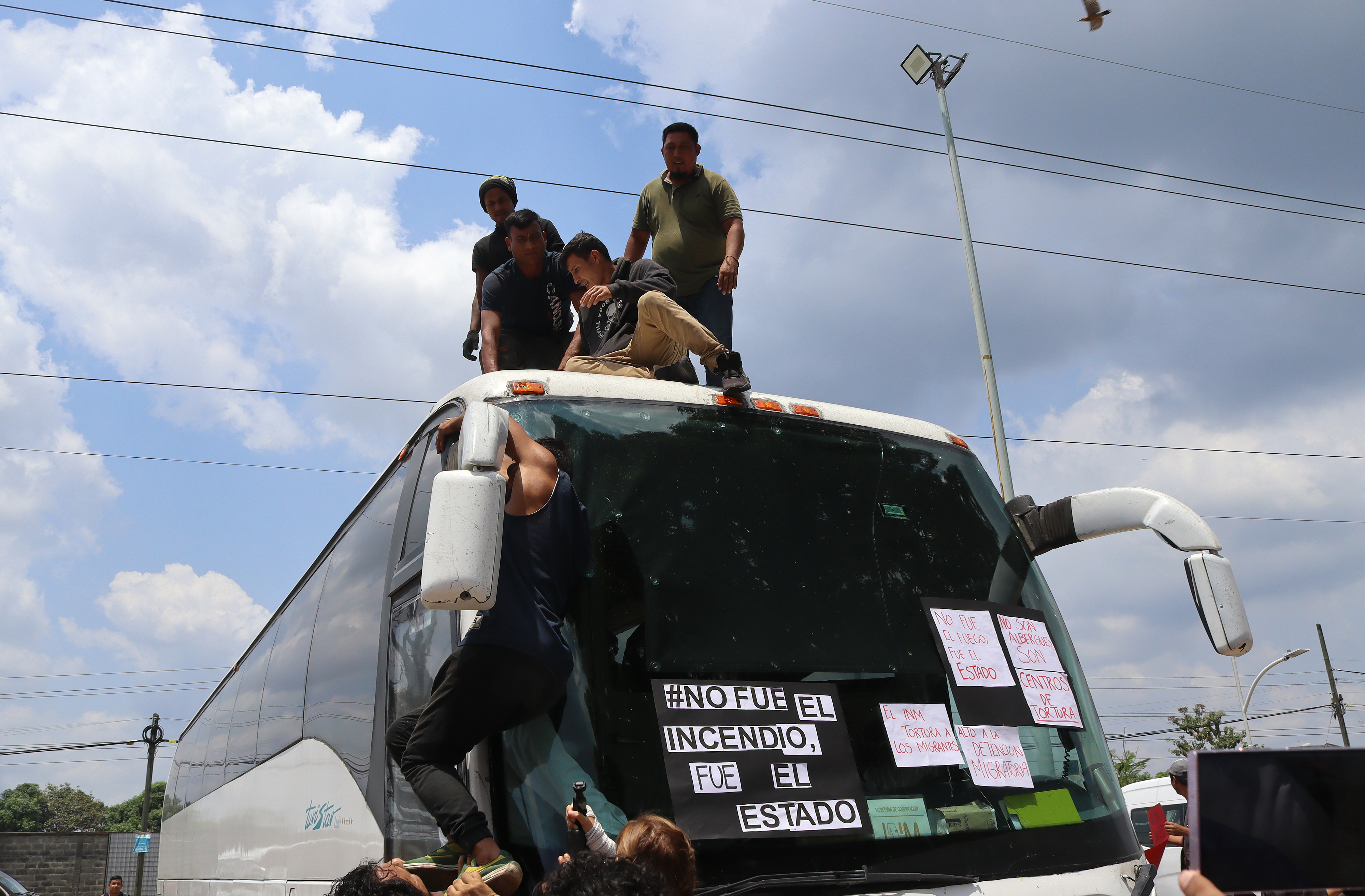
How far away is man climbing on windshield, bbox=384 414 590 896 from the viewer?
114 inches

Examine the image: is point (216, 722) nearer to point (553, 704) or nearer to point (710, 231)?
point (710, 231)

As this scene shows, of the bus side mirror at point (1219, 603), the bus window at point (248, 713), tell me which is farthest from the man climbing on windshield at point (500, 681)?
the bus window at point (248, 713)

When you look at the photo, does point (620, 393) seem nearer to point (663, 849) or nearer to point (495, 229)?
point (663, 849)

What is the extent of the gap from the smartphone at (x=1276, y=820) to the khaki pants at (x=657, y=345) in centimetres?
311

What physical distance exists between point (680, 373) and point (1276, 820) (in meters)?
3.60

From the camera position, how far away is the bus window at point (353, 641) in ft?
13.3

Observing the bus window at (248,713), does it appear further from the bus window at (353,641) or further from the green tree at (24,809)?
the green tree at (24,809)

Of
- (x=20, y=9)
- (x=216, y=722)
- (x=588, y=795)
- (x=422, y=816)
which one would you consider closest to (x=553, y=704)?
(x=588, y=795)

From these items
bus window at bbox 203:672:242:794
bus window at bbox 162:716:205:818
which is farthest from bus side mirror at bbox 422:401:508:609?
bus window at bbox 162:716:205:818

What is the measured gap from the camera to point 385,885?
6.93ft

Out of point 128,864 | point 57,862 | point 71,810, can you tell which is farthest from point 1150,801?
point 71,810

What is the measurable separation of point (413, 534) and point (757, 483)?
1.42 metres

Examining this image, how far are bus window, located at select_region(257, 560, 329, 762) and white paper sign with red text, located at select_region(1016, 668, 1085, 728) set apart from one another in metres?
3.38

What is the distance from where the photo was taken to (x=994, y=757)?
3.55m
